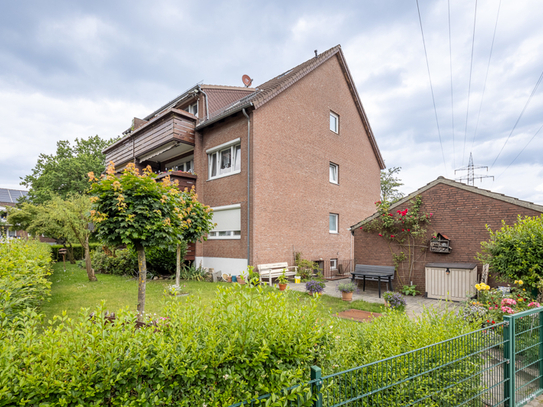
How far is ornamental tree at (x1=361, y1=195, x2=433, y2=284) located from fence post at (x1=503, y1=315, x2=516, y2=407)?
7.51 m

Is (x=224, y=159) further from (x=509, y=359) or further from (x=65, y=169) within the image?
(x=65, y=169)

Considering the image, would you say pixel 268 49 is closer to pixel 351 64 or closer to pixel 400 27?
pixel 400 27

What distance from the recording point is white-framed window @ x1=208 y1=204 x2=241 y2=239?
44.1 feet

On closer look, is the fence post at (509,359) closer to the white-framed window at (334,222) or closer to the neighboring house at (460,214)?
the neighboring house at (460,214)

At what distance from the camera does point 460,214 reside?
1003 cm

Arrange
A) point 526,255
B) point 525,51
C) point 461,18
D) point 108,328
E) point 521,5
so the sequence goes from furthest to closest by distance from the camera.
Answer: point 525,51
point 461,18
point 521,5
point 526,255
point 108,328

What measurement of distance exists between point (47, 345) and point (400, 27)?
1043 centimetres

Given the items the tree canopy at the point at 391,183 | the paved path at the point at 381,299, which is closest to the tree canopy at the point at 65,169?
the paved path at the point at 381,299

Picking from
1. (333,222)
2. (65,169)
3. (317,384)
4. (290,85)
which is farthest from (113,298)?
(65,169)

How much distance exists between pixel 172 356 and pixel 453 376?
9.45ft

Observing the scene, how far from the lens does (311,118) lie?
1609cm

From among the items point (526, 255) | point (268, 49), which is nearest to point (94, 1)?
point (268, 49)

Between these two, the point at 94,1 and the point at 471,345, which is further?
the point at 94,1

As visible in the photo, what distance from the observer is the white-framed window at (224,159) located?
13.9m
